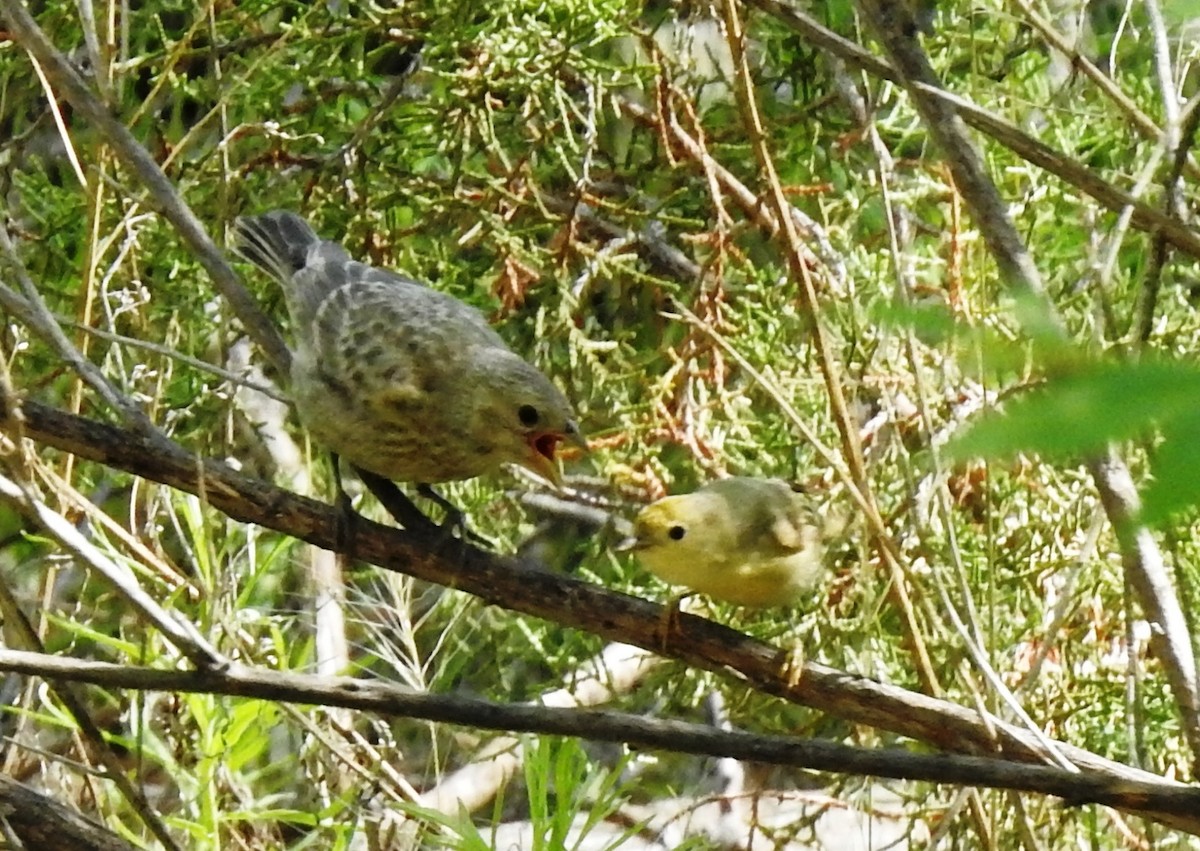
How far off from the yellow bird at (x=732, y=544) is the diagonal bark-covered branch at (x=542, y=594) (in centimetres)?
13

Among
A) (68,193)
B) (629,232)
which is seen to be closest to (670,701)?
(629,232)

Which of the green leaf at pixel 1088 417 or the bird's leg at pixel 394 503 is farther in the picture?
the bird's leg at pixel 394 503

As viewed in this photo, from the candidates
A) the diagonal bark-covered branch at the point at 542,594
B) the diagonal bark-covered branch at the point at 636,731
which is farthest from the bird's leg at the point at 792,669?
the diagonal bark-covered branch at the point at 636,731

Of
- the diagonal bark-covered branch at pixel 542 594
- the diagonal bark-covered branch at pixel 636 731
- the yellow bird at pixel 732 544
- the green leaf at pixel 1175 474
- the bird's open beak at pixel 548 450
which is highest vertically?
the bird's open beak at pixel 548 450

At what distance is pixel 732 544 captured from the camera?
1.88m

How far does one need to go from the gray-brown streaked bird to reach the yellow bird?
24 centimetres

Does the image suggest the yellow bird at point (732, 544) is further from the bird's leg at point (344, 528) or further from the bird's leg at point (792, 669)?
the bird's leg at point (344, 528)

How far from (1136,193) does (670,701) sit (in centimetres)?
139

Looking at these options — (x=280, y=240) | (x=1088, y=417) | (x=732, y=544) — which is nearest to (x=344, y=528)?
(x=732, y=544)

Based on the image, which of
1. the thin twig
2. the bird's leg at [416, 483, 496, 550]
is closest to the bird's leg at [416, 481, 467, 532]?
the bird's leg at [416, 483, 496, 550]

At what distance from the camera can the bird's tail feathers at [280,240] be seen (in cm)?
236

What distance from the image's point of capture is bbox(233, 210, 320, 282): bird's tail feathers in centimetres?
236

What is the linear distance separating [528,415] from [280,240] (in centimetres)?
61

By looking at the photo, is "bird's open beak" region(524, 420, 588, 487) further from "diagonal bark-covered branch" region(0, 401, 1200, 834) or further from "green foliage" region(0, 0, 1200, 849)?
"diagonal bark-covered branch" region(0, 401, 1200, 834)
